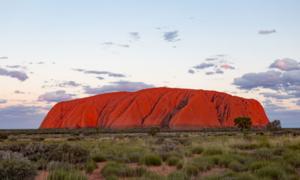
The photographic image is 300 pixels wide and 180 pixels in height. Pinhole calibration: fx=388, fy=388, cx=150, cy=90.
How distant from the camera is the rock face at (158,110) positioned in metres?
107

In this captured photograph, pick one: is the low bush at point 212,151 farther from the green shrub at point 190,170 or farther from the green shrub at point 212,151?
the green shrub at point 190,170

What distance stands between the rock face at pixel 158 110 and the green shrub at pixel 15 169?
9210cm

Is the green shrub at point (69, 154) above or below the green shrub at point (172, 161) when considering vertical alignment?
above

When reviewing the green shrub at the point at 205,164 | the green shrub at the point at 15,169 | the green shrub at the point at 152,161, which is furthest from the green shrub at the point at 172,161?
the green shrub at the point at 15,169

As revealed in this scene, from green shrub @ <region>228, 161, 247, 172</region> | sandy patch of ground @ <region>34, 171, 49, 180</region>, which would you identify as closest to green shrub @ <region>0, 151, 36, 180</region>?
sandy patch of ground @ <region>34, 171, 49, 180</region>

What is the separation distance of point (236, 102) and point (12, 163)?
4462 inches

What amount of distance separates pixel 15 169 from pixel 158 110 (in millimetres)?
104377

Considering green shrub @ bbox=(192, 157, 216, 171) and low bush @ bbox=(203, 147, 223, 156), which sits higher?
low bush @ bbox=(203, 147, 223, 156)

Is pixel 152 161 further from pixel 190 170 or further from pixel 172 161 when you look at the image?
pixel 190 170

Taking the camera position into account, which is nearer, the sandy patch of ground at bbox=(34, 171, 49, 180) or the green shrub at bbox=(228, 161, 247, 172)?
the sandy patch of ground at bbox=(34, 171, 49, 180)

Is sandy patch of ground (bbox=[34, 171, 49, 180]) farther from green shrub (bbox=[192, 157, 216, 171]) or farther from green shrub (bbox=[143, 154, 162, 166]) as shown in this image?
green shrub (bbox=[192, 157, 216, 171])

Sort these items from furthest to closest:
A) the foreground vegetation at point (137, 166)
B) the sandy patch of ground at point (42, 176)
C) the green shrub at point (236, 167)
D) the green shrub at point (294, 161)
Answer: the green shrub at point (294, 161), the green shrub at point (236, 167), the sandy patch of ground at point (42, 176), the foreground vegetation at point (137, 166)

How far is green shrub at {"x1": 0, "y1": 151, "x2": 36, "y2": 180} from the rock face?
92101 millimetres

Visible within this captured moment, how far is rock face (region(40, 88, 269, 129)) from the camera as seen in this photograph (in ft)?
352
